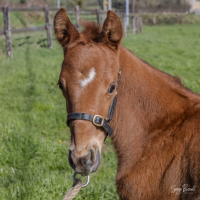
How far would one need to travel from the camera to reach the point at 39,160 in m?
3.18

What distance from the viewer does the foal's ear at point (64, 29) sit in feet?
6.90

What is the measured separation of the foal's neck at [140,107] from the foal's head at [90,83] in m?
0.21

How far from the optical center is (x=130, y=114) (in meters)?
2.13

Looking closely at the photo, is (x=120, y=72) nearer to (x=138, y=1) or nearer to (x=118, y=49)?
(x=118, y=49)

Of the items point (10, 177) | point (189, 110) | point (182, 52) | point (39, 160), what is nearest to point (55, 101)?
point (39, 160)

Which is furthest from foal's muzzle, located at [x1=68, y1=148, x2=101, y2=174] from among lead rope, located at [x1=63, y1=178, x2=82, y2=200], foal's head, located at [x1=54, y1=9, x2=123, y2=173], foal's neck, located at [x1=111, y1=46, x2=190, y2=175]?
foal's neck, located at [x1=111, y1=46, x2=190, y2=175]

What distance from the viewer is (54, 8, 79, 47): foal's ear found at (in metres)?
2.10

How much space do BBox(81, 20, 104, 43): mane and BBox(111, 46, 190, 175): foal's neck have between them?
0.96 ft

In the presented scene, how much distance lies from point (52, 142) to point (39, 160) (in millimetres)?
421

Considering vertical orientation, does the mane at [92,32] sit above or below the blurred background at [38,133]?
above

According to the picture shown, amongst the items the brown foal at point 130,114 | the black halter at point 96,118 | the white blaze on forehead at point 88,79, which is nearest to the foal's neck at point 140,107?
the brown foal at point 130,114
